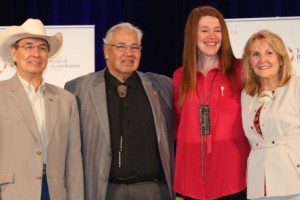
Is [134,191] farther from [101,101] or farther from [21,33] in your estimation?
[21,33]

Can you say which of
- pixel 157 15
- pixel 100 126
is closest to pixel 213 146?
pixel 100 126

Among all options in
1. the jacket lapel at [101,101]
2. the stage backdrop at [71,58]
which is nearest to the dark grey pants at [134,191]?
the jacket lapel at [101,101]

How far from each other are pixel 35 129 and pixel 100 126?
49cm

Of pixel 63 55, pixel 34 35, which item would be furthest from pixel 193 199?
pixel 63 55

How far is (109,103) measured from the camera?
3359 millimetres

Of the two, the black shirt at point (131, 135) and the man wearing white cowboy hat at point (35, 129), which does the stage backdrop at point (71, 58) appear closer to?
the black shirt at point (131, 135)

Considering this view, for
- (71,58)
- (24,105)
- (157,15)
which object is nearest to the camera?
(24,105)

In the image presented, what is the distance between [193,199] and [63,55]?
94.5 inches

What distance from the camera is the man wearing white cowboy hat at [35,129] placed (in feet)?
9.29

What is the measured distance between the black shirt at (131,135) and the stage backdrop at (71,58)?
1.56 m

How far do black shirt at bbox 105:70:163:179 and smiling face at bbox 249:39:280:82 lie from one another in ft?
2.56

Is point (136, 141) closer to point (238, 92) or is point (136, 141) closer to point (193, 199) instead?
point (193, 199)

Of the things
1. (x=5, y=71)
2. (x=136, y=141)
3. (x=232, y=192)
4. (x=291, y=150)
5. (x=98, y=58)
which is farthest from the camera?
(x=98, y=58)

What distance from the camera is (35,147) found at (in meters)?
2.87
